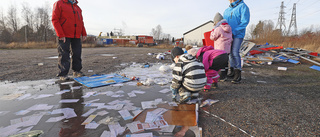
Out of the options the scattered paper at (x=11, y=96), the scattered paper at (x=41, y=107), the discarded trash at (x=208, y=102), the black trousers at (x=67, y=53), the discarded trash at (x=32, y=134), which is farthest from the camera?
the black trousers at (x=67, y=53)

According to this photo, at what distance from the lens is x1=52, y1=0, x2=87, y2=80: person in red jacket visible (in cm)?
300

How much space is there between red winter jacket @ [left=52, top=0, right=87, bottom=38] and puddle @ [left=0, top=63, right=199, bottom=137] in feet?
3.58

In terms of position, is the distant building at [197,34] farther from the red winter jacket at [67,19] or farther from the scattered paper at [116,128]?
the scattered paper at [116,128]

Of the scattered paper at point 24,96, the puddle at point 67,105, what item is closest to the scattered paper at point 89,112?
the puddle at point 67,105

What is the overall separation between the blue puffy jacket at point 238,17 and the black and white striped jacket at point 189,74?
5.35ft

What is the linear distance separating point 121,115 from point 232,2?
10.2 ft

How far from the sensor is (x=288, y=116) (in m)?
1.65

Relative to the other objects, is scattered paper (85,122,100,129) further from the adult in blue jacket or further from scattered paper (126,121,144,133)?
the adult in blue jacket

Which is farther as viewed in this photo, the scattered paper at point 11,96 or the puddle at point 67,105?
the scattered paper at point 11,96

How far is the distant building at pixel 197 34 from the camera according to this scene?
1232 inches

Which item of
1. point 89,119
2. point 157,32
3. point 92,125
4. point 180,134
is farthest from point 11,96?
point 157,32

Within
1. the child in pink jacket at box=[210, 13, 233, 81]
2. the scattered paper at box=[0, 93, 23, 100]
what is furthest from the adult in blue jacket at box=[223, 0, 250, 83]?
the scattered paper at box=[0, 93, 23, 100]

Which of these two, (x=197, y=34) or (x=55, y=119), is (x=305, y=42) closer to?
(x=55, y=119)

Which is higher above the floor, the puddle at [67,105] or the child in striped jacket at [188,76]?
the child in striped jacket at [188,76]
